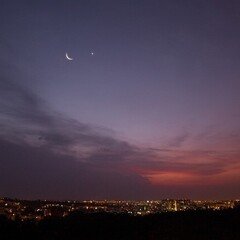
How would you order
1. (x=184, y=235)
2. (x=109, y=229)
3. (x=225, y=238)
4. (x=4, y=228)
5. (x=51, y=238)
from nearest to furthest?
(x=225, y=238)
(x=184, y=235)
(x=51, y=238)
(x=109, y=229)
(x=4, y=228)

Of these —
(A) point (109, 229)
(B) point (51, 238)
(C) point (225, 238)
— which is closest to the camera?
(C) point (225, 238)

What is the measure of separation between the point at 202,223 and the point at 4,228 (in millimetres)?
20271

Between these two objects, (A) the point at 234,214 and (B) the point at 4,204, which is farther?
(B) the point at 4,204

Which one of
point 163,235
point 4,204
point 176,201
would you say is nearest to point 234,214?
point 163,235

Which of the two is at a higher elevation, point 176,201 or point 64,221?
point 176,201

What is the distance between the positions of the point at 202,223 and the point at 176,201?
66.7 metres

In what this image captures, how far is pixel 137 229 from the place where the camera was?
3531cm

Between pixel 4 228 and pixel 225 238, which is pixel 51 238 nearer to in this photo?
pixel 4 228

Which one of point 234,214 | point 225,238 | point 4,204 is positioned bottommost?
point 225,238

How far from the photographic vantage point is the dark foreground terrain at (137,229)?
1131 inches

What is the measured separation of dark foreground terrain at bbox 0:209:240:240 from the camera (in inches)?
1131

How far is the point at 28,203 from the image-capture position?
110 meters

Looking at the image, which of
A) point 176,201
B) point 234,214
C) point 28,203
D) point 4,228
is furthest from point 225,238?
point 28,203

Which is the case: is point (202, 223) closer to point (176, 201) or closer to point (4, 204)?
point (176, 201)
